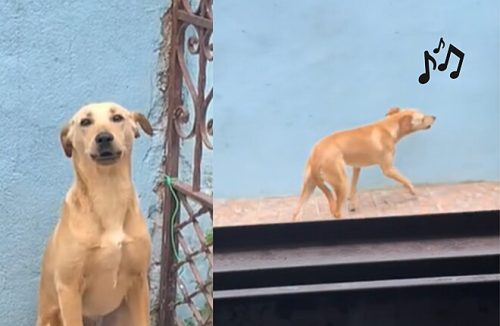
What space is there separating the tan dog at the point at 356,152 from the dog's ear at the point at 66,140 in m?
0.34

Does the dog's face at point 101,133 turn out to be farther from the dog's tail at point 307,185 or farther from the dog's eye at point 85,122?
the dog's tail at point 307,185

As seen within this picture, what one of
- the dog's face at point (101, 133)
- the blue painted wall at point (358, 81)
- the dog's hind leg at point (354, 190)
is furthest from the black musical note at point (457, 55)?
the dog's face at point (101, 133)

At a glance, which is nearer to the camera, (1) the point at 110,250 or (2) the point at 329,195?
(1) the point at 110,250

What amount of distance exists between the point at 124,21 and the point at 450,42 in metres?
0.46

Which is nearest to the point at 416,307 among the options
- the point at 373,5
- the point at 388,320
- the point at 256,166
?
the point at 388,320

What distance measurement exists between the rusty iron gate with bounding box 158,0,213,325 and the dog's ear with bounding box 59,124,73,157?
141mm

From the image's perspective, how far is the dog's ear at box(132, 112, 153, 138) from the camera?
1.03 metres

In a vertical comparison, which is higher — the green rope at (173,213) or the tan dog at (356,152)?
the tan dog at (356,152)

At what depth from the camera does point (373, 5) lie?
1.12m

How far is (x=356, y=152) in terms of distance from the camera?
44.6 inches

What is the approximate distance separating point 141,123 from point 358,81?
1.05 feet

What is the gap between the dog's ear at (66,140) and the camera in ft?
3.33

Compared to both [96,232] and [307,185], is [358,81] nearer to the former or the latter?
[307,185]

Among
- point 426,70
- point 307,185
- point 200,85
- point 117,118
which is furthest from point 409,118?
point 117,118
